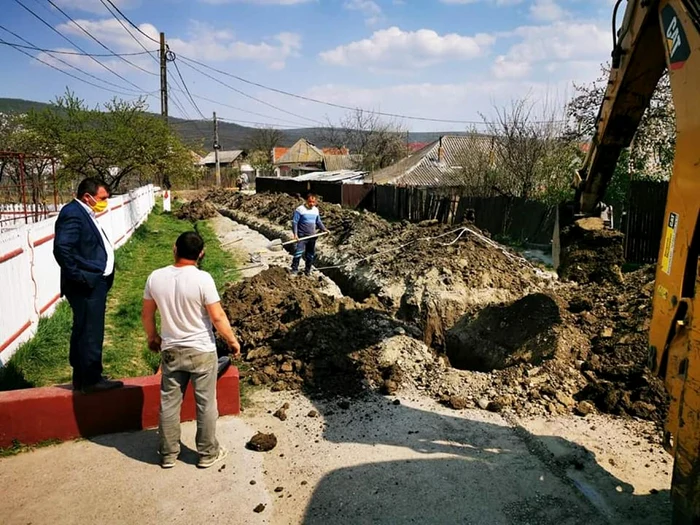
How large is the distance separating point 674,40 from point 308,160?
7543 cm

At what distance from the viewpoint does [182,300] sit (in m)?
3.63

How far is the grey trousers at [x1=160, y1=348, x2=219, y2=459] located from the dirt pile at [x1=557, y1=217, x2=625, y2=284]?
4.64m

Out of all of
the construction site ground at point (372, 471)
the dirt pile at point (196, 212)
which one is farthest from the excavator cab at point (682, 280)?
the dirt pile at point (196, 212)

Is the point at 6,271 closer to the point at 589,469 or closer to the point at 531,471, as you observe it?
the point at 531,471

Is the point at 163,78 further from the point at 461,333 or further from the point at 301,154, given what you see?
the point at 301,154

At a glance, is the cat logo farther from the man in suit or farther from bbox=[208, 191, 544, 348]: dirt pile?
bbox=[208, 191, 544, 348]: dirt pile

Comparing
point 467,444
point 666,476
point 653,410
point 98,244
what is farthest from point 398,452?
point 98,244

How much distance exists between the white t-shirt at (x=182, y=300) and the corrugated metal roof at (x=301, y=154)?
244 feet

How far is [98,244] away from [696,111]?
433 cm

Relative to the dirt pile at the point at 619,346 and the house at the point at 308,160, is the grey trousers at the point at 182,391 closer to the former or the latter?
the dirt pile at the point at 619,346

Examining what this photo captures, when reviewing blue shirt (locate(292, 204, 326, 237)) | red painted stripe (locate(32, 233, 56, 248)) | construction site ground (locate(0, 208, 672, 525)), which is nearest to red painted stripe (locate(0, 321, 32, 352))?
red painted stripe (locate(32, 233, 56, 248))

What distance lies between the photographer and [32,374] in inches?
221

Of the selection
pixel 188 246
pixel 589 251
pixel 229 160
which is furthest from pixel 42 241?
pixel 229 160

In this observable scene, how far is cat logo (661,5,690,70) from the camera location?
112 inches
